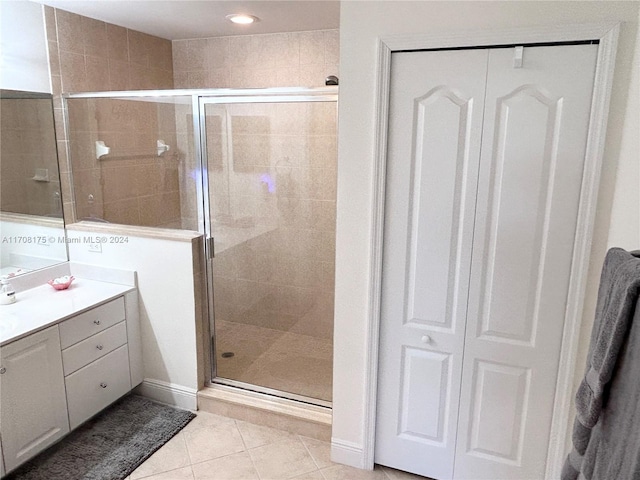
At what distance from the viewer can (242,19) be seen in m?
Answer: 2.87

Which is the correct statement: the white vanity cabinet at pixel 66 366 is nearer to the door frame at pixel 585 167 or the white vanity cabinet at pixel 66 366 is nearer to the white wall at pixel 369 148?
the white wall at pixel 369 148

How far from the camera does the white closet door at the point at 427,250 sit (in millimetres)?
1830

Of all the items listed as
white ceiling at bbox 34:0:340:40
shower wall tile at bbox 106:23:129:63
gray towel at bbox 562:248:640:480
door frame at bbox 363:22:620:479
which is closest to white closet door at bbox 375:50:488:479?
door frame at bbox 363:22:620:479

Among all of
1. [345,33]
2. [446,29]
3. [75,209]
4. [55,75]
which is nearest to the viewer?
[446,29]

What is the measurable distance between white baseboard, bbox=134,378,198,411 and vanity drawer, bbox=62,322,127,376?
36 centimetres

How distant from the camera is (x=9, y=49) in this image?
2.43 meters

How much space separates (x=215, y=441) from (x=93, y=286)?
1.14 metres

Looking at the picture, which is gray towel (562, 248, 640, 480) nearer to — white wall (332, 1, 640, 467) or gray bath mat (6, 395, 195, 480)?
white wall (332, 1, 640, 467)

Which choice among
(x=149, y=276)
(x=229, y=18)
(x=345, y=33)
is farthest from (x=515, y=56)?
(x=149, y=276)

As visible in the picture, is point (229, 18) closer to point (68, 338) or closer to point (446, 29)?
point (446, 29)

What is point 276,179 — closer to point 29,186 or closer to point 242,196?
point 242,196

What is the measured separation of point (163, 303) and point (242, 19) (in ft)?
5.88

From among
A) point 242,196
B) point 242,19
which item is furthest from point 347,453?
point 242,19

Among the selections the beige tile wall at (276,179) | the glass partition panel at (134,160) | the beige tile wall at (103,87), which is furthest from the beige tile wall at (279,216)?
the beige tile wall at (103,87)
